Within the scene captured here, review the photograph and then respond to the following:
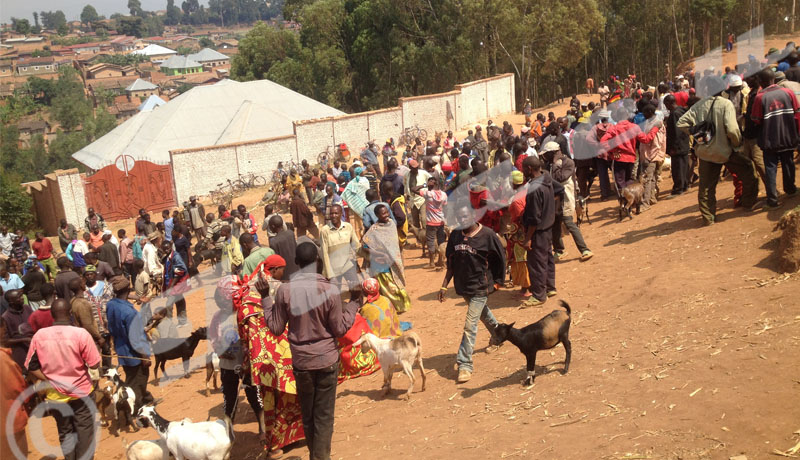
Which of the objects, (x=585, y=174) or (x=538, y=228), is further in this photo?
(x=585, y=174)

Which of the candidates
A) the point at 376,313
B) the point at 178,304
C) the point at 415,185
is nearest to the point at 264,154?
the point at 415,185

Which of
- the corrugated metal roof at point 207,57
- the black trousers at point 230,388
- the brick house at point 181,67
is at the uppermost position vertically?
the corrugated metal roof at point 207,57

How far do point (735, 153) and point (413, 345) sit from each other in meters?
5.23

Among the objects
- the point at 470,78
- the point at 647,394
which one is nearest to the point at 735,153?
the point at 647,394

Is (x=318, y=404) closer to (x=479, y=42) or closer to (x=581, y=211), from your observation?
(x=581, y=211)

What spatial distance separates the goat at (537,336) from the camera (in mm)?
6621

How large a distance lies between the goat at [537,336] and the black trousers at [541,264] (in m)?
2.06

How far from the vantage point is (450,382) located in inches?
288

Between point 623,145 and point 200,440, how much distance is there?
8.28 metres

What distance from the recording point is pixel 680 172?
11930mm

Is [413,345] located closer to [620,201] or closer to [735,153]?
[735,153]

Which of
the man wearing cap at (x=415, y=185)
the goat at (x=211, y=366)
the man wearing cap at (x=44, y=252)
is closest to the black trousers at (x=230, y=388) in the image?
the goat at (x=211, y=366)

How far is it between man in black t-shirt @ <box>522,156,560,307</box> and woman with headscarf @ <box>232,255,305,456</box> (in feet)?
11.6

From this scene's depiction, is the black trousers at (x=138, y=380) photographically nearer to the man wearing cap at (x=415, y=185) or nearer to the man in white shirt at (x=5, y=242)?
the man wearing cap at (x=415, y=185)
